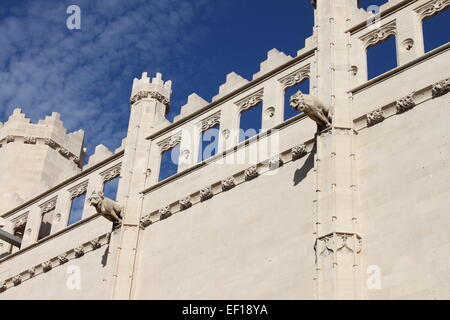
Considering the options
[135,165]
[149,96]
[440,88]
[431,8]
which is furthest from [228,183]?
[431,8]

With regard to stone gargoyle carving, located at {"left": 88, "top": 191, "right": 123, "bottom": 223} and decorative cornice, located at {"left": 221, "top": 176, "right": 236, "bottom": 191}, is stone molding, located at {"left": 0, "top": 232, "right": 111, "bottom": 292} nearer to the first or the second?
stone gargoyle carving, located at {"left": 88, "top": 191, "right": 123, "bottom": 223}

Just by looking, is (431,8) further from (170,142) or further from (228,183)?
(170,142)

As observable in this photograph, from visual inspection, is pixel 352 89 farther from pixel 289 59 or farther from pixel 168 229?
pixel 168 229

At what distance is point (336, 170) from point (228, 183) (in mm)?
4797

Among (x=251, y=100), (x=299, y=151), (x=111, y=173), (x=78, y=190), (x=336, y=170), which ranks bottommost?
(x=336, y=170)

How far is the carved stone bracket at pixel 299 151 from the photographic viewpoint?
88.3ft

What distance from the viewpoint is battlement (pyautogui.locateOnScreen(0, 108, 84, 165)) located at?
4284 cm

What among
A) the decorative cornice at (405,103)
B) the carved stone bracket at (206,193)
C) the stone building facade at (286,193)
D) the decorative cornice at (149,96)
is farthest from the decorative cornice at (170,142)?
the decorative cornice at (405,103)

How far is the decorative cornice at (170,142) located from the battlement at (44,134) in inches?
474

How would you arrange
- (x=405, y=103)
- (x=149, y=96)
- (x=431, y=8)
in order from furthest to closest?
1. (x=149, y=96)
2. (x=431, y=8)
3. (x=405, y=103)

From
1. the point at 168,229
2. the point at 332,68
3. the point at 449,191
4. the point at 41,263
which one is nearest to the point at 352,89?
the point at 332,68

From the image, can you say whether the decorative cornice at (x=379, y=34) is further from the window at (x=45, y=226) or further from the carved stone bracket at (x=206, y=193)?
the window at (x=45, y=226)

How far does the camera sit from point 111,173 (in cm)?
3434
